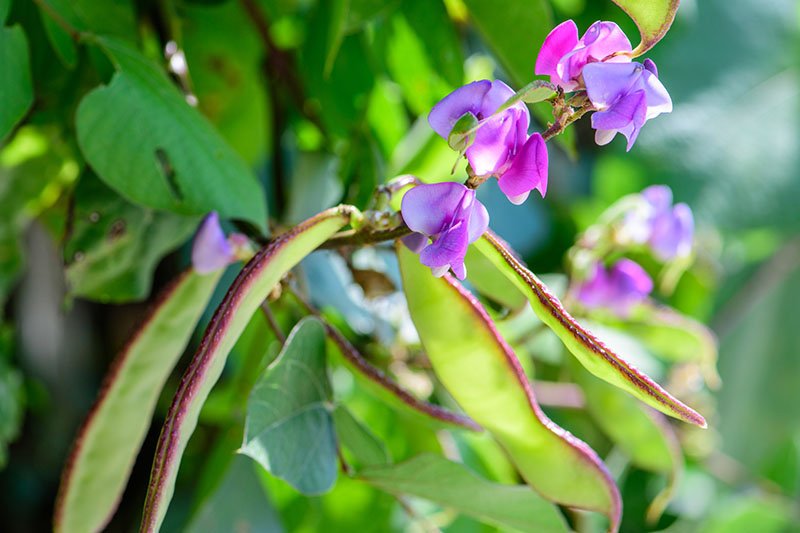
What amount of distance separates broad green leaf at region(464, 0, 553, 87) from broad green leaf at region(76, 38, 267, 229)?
182 millimetres

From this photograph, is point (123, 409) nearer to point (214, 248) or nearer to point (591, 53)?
point (214, 248)

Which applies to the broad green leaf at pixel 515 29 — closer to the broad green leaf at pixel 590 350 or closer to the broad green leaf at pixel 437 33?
the broad green leaf at pixel 437 33

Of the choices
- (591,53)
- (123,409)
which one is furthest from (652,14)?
(123,409)

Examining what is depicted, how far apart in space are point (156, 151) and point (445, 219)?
0.21 metres

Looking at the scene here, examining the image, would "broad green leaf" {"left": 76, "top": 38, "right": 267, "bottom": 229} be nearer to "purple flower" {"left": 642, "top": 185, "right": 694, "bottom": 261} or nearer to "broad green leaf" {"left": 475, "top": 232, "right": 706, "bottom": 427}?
"broad green leaf" {"left": 475, "top": 232, "right": 706, "bottom": 427}

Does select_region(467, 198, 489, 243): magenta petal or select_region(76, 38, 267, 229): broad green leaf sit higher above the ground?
select_region(76, 38, 267, 229): broad green leaf

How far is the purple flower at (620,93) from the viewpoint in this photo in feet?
1.19

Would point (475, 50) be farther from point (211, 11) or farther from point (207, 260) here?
point (207, 260)

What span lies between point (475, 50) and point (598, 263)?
464mm

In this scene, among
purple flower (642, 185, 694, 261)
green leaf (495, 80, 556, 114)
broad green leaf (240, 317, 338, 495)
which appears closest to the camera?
green leaf (495, 80, 556, 114)

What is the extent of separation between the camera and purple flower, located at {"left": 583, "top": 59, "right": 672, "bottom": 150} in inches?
14.3

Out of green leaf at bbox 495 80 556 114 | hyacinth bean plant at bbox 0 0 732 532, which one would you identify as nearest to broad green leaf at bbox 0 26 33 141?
hyacinth bean plant at bbox 0 0 732 532

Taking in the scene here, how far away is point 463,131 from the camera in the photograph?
375mm

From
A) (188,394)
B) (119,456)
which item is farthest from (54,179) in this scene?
(188,394)
